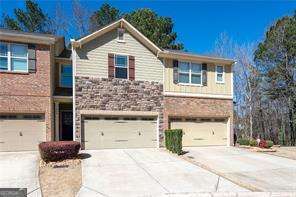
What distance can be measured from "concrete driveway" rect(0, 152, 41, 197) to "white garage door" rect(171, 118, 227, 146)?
9586mm

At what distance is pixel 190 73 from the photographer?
77.2 ft

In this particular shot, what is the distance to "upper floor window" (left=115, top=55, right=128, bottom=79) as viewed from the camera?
21.1 metres

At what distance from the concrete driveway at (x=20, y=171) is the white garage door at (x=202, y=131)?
959 cm

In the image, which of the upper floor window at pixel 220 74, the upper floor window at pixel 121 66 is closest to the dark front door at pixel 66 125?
the upper floor window at pixel 121 66

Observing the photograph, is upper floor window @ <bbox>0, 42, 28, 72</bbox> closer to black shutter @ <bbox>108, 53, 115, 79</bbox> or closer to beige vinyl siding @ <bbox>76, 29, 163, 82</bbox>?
beige vinyl siding @ <bbox>76, 29, 163, 82</bbox>

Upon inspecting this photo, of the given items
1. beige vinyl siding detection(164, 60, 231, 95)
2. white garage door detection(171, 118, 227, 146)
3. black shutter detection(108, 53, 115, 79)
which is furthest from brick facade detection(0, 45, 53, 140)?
white garage door detection(171, 118, 227, 146)

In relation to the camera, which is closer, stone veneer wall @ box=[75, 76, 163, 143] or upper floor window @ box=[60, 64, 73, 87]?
stone veneer wall @ box=[75, 76, 163, 143]

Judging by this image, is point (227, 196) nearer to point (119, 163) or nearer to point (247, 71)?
point (119, 163)

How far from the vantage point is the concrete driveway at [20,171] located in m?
12.5

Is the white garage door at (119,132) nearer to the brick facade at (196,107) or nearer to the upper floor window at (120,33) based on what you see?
the brick facade at (196,107)

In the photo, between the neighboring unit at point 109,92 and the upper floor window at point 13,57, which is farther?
the neighboring unit at point 109,92

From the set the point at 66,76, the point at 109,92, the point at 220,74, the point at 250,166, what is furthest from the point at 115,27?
the point at 250,166

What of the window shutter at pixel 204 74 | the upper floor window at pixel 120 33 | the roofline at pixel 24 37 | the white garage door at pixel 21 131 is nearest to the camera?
the roofline at pixel 24 37

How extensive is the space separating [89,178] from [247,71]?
27.5 meters
